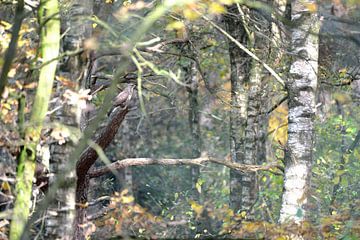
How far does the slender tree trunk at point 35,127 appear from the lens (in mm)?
6898

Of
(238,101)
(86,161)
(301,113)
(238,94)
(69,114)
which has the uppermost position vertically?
(238,94)

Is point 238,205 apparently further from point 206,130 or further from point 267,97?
point 206,130

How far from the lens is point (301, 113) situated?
981 centimetres

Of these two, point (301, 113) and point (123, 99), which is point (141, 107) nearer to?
point (123, 99)

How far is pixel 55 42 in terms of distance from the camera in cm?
723

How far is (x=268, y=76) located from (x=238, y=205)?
2.79 meters

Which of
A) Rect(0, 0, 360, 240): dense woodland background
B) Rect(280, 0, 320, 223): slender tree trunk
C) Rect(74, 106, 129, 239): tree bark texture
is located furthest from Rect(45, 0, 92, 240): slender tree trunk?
Rect(280, 0, 320, 223): slender tree trunk

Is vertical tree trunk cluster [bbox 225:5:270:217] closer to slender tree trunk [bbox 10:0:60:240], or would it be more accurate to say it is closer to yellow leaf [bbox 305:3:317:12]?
yellow leaf [bbox 305:3:317:12]

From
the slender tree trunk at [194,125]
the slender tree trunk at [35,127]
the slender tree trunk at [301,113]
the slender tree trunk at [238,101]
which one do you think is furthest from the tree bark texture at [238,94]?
the slender tree trunk at [35,127]

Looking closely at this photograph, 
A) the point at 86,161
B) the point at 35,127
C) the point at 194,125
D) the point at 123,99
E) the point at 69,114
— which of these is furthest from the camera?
the point at 194,125

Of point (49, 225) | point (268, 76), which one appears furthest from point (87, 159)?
point (268, 76)

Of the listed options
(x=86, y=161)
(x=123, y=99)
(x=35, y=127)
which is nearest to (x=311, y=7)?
(x=123, y=99)

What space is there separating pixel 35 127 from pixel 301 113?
4.23 metres

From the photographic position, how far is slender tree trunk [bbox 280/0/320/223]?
32.1 ft
